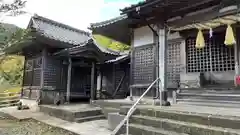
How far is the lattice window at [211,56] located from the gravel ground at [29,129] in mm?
5927

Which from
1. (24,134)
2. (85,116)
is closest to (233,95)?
(85,116)

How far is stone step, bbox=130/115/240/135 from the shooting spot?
4.47 m

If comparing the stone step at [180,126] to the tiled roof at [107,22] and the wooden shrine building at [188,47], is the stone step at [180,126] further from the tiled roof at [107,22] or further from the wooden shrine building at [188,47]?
the tiled roof at [107,22]

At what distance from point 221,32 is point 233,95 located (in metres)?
2.91

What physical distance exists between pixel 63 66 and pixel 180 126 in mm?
11826

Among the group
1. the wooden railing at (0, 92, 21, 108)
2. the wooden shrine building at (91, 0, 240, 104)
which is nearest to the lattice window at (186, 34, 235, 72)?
the wooden shrine building at (91, 0, 240, 104)

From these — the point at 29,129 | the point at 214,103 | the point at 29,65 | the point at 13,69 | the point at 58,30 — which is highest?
the point at 58,30

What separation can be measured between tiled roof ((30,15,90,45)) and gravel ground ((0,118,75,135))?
5.64 meters

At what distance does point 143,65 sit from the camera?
35.4 feet

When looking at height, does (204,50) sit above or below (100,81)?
above

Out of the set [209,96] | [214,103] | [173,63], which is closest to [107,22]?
[173,63]

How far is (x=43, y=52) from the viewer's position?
14516mm

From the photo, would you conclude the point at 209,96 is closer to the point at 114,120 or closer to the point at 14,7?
the point at 114,120

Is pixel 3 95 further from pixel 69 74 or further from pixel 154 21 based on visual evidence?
pixel 154 21
